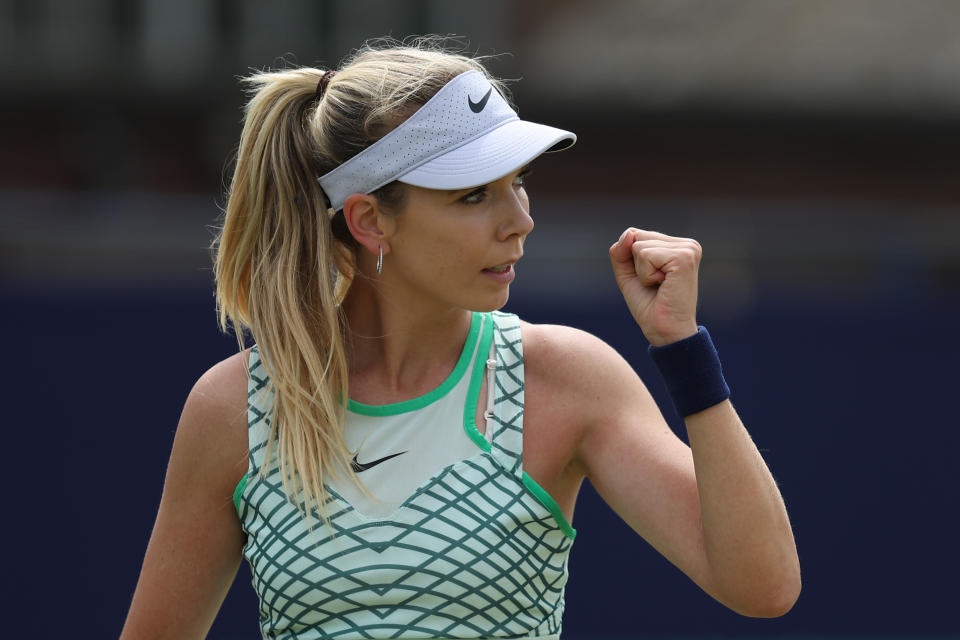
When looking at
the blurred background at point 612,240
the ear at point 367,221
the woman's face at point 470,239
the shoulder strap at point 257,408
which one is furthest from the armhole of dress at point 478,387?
the blurred background at point 612,240

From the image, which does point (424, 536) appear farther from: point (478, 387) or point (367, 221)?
point (367, 221)

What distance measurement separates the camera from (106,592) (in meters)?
5.86

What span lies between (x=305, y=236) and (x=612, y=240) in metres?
5.08

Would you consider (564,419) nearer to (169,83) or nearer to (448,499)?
(448,499)

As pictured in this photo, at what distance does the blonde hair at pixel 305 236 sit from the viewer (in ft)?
7.54

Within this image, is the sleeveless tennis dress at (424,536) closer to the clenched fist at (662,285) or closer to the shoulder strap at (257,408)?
the shoulder strap at (257,408)

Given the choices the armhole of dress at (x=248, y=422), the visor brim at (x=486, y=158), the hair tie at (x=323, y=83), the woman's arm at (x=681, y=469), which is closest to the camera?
the woman's arm at (x=681, y=469)

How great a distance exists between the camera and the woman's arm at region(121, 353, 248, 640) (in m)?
2.35

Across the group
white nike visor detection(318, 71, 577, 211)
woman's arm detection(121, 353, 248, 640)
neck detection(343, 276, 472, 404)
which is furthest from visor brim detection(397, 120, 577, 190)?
woman's arm detection(121, 353, 248, 640)

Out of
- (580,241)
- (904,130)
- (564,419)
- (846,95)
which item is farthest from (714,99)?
(564,419)

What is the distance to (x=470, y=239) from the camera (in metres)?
2.25

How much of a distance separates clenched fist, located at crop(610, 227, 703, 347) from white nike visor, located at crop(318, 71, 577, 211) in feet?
0.79

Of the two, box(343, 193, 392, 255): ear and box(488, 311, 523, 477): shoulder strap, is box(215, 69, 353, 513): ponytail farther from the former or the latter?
box(488, 311, 523, 477): shoulder strap

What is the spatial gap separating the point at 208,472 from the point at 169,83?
23.6 feet
